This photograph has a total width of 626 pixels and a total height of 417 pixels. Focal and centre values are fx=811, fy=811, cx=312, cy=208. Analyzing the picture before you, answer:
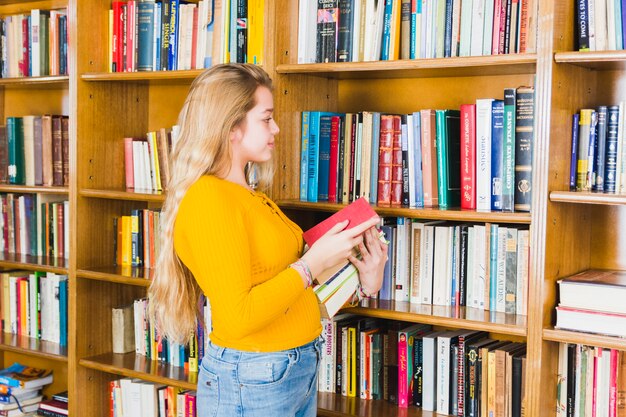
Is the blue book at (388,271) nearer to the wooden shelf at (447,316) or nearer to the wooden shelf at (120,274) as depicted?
the wooden shelf at (447,316)

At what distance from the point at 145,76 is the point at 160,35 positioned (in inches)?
6.6

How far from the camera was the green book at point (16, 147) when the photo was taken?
125 inches

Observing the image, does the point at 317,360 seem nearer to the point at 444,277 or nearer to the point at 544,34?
the point at 444,277

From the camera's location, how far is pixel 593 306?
78.1 inches

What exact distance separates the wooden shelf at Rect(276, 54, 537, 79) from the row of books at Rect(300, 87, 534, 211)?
11 cm

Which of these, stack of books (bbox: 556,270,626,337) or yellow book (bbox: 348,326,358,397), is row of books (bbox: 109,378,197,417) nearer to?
yellow book (bbox: 348,326,358,397)

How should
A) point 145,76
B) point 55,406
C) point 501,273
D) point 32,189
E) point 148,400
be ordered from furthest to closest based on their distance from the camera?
point 55,406
point 32,189
point 148,400
point 145,76
point 501,273

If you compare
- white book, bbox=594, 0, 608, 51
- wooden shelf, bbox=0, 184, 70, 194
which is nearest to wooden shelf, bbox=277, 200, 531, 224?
white book, bbox=594, 0, 608, 51

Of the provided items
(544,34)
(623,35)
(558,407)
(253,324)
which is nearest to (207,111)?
(253,324)

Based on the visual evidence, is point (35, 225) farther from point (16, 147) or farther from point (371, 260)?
point (371, 260)

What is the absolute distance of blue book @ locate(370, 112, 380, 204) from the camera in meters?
2.33

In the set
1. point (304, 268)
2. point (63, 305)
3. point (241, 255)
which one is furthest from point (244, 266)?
point (63, 305)

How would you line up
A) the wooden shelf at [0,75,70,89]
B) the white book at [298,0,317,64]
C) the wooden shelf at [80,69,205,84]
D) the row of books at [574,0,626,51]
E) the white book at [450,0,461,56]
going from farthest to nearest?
the wooden shelf at [0,75,70,89]
the wooden shelf at [80,69,205,84]
the white book at [298,0,317,64]
the white book at [450,0,461,56]
the row of books at [574,0,626,51]

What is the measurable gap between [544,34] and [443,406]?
3.47 ft
